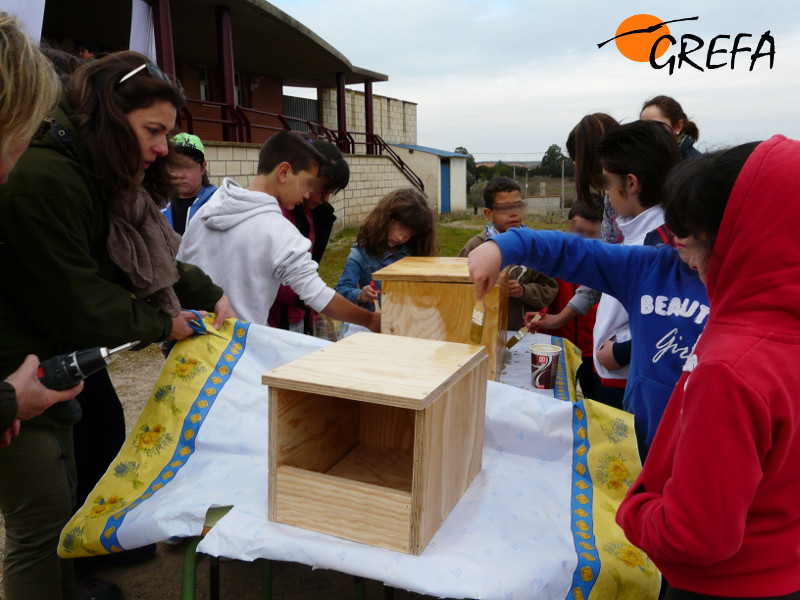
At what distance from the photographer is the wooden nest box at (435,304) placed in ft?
6.33

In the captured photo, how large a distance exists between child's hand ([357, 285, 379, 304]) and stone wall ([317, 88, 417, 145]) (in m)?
16.5

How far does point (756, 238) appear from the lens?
0.89m

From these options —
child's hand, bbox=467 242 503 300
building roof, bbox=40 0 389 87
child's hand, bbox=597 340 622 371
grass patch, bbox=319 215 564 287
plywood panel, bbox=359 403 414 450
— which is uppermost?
building roof, bbox=40 0 389 87

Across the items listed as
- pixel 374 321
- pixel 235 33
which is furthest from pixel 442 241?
pixel 374 321

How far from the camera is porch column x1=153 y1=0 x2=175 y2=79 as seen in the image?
841 cm

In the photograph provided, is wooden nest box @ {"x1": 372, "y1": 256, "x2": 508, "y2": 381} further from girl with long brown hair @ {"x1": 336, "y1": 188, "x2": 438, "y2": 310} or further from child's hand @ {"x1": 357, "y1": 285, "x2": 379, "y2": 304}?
girl with long brown hair @ {"x1": 336, "y1": 188, "x2": 438, "y2": 310}

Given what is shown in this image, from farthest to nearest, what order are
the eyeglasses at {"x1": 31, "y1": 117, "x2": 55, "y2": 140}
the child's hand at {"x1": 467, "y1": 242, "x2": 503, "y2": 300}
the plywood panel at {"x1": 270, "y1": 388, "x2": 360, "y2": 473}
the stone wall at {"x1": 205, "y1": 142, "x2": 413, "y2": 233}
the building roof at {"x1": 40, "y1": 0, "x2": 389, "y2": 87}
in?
the building roof at {"x1": 40, "y1": 0, "x2": 389, "y2": 87}
the stone wall at {"x1": 205, "y1": 142, "x2": 413, "y2": 233}
the child's hand at {"x1": 467, "y1": 242, "x2": 503, "y2": 300}
the eyeglasses at {"x1": 31, "y1": 117, "x2": 55, "y2": 140}
the plywood panel at {"x1": 270, "y1": 388, "x2": 360, "y2": 473}

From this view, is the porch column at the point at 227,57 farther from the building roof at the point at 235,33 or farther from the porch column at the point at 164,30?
the porch column at the point at 164,30

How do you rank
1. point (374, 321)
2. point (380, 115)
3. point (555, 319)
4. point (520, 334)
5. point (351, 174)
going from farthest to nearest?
1. point (380, 115)
2. point (351, 174)
3. point (555, 319)
4. point (520, 334)
5. point (374, 321)

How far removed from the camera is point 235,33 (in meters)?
11.5

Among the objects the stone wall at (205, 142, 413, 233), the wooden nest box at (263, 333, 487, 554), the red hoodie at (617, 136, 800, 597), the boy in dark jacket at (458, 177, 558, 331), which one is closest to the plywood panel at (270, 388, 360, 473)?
the wooden nest box at (263, 333, 487, 554)

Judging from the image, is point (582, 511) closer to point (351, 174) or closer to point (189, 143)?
point (189, 143)

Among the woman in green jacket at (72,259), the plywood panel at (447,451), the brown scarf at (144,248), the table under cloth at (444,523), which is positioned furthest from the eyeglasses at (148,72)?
the plywood panel at (447,451)

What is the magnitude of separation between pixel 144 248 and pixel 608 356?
1426 millimetres
